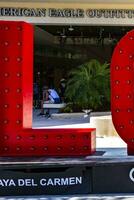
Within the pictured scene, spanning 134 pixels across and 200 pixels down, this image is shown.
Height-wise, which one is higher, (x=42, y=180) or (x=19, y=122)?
(x=19, y=122)

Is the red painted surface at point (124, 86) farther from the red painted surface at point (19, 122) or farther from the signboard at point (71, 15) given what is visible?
the signboard at point (71, 15)

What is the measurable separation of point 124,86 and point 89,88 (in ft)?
43.2

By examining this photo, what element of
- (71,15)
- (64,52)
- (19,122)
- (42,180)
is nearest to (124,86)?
(19,122)

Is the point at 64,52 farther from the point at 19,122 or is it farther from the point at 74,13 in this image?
the point at 19,122

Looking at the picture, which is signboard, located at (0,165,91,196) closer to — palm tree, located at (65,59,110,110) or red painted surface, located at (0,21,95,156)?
red painted surface, located at (0,21,95,156)

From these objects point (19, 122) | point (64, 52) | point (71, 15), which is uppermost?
point (71, 15)

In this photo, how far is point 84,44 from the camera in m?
37.3

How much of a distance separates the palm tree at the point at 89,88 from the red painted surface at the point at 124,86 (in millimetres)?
12883

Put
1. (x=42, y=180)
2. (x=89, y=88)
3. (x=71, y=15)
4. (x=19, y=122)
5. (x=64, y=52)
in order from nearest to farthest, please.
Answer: (x=42, y=180)
(x=19, y=122)
(x=89, y=88)
(x=71, y=15)
(x=64, y=52)

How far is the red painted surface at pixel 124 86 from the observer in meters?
6.79

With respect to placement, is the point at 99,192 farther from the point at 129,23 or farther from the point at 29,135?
the point at 129,23

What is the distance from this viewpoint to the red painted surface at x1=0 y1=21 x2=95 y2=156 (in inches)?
266

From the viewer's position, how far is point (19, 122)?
22.3ft

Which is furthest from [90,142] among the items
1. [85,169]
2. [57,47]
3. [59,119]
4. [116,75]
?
[57,47]
